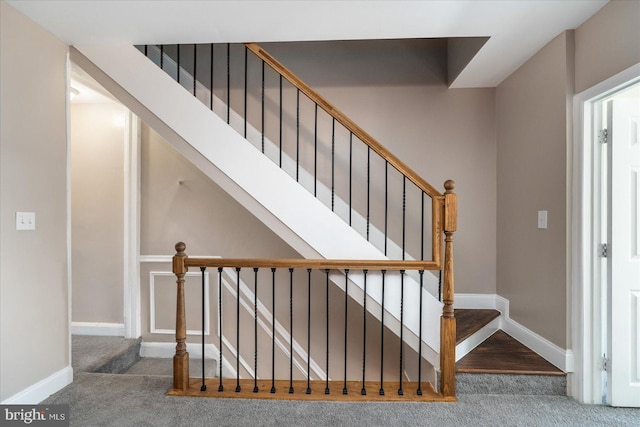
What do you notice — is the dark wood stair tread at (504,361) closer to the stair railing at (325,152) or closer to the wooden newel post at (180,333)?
the stair railing at (325,152)

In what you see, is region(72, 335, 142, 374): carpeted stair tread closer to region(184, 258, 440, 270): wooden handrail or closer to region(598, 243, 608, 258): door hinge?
region(184, 258, 440, 270): wooden handrail

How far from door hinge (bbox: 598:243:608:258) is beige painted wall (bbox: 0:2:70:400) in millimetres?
3386

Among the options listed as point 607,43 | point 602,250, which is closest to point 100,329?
point 602,250

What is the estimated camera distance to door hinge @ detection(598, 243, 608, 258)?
2.18 metres

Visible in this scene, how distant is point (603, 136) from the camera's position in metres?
2.18

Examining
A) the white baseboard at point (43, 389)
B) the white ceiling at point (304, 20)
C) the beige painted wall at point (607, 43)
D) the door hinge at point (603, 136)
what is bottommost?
the white baseboard at point (43, 389)

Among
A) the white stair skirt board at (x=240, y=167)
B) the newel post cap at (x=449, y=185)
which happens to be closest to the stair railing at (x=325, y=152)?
the white stair skirt board at (x=240, y=167)

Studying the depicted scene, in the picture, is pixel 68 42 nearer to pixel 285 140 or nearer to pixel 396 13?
pixel 285 140

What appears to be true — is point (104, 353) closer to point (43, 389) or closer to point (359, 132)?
point (43, 389)

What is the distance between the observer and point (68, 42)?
8.29 ft

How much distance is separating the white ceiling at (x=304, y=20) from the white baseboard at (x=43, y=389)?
2.20m

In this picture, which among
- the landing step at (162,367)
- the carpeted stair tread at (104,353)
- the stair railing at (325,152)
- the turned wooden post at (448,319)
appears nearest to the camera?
the turned wooden post at (448,319)

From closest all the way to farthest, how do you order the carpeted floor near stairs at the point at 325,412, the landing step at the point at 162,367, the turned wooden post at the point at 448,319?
the carpeted floor near stairs at the point at 325,412, the turned wooden post at the point at 448,319, the landing step at the point at 162,367

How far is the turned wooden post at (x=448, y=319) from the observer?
7.43 ft
